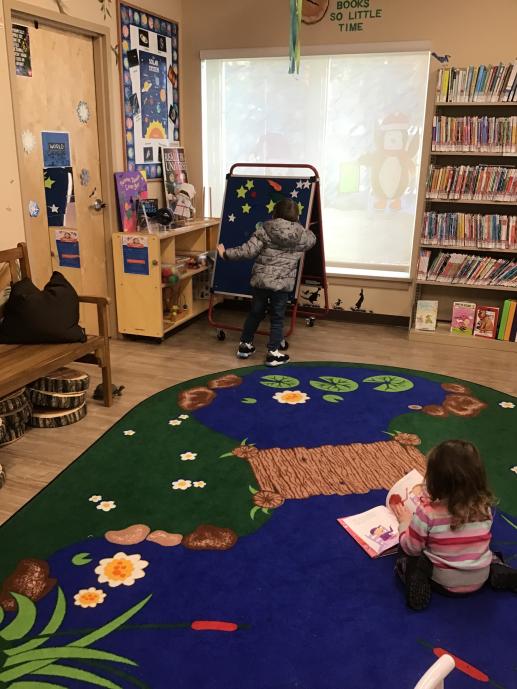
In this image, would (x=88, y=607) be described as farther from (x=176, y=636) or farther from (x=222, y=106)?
(x=222, y=106)

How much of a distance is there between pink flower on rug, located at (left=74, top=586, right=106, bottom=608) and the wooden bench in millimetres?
1040

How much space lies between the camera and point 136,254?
Result: 443cm

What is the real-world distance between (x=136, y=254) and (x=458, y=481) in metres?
3.19

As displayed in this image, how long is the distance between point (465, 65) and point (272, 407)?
307 centimetres

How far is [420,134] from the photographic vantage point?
15.6 feet

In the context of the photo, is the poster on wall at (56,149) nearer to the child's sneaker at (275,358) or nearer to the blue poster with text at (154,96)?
the blue poster with text at (154,96)

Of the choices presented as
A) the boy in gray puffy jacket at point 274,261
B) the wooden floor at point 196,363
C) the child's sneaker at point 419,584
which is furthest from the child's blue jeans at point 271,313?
the child's sneaker at point 419,584

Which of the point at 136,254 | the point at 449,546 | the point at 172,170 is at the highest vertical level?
the point at 172,170

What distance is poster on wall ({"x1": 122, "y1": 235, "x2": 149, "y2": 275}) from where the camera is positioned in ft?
14.4

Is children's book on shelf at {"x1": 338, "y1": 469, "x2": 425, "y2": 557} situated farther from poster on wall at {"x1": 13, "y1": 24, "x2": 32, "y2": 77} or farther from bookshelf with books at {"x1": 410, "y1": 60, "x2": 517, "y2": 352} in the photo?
poster on wall at {"x1": 13, "y1": 24, "x2": 32, "y2": 77}

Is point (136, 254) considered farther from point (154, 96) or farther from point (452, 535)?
point (452, 535)

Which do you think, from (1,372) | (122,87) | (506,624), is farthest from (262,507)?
(122,87)

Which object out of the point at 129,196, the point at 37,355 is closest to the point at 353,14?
the point at 129,196

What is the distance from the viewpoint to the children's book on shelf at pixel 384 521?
224cm
